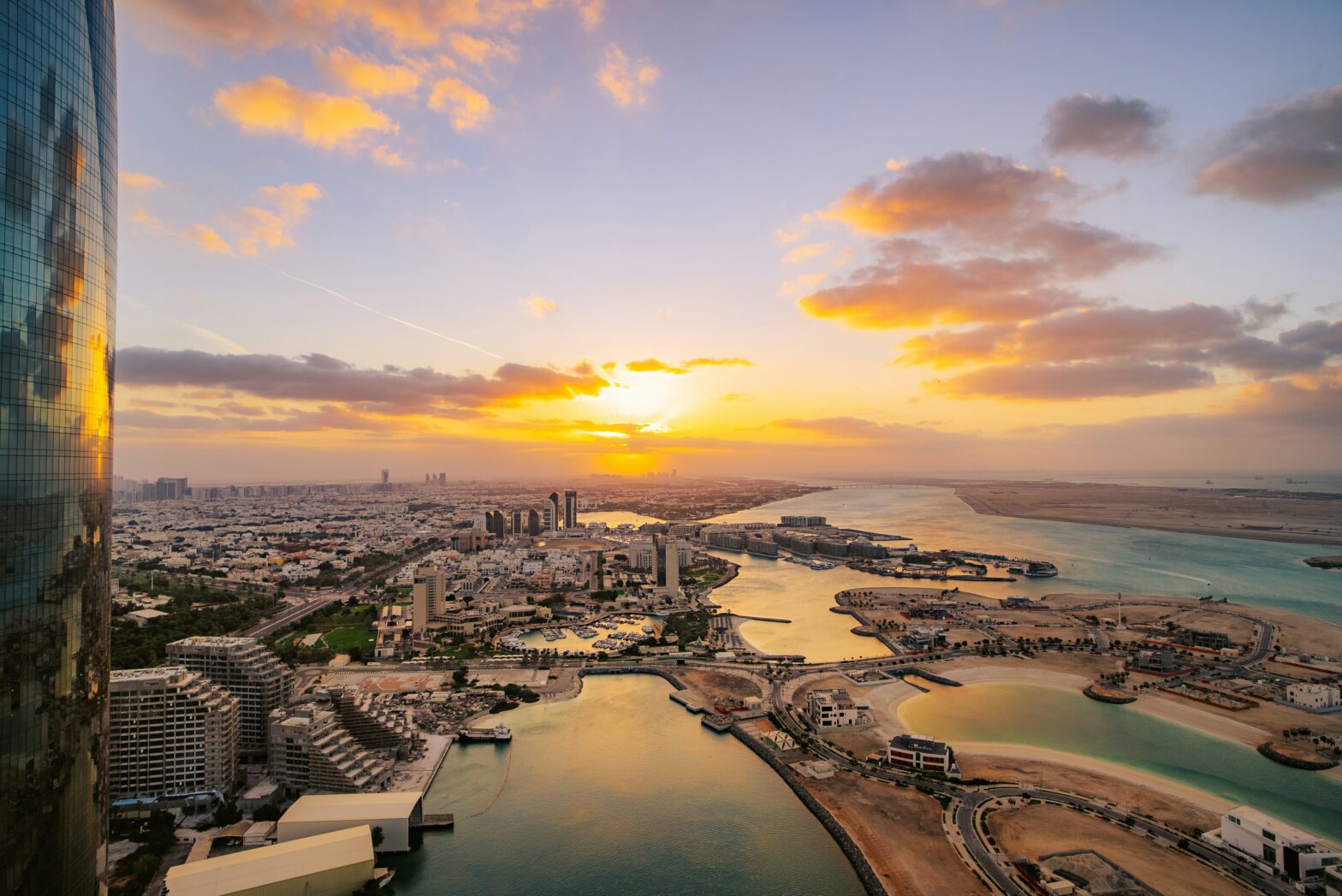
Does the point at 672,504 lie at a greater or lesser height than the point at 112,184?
lesser

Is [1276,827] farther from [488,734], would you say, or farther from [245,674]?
[245,674]

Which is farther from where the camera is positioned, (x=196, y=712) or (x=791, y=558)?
(x=791, y=558)

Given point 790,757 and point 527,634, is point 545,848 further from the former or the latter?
point 527,634

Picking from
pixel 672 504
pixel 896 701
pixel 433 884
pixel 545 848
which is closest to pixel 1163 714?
pixel 896 701

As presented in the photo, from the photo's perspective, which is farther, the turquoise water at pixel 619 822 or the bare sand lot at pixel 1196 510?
the bare sand lot at pixel 1196 510

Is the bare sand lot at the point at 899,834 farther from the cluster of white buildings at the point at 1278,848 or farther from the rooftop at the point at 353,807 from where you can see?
the rooftop at the point at 353,807

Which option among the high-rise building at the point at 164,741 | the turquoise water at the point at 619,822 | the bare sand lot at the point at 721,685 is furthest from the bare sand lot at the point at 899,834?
the high-rise building at the point at 164,741
